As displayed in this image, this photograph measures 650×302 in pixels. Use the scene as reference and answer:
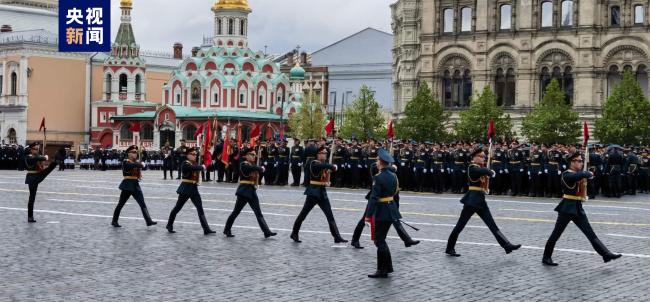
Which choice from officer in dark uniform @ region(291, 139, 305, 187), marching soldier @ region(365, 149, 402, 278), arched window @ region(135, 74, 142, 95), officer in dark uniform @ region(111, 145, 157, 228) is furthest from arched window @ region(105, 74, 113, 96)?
marching soldier @ region(365, 149, 402, 278)

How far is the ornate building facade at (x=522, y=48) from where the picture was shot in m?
58.4

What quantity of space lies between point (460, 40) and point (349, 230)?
44846mm

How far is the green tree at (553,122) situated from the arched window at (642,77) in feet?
18.9

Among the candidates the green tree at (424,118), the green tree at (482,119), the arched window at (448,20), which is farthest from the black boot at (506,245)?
the arched window at (448,20)

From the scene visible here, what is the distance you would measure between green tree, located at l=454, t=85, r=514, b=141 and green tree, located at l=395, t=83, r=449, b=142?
164cm

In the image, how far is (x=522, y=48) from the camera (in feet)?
199

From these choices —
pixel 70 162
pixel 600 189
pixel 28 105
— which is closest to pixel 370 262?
pixel 600 189

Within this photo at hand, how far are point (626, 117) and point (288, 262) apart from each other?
42330 mm

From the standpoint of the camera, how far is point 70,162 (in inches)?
2350

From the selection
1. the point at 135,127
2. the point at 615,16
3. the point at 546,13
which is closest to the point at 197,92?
the point at 135,127

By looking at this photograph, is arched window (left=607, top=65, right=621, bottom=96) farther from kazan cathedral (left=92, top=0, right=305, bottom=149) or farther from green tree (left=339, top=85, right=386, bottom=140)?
kazan cathedral (left=92, top=0, right=305, bottom=149)

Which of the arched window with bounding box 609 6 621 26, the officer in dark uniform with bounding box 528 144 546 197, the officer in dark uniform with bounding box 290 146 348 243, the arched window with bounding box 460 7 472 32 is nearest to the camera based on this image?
the officer in dark uniform with bounding box 290 146 348 243

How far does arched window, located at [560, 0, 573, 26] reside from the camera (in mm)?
60247

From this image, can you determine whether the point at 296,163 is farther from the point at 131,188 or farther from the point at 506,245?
the point at 506,245
